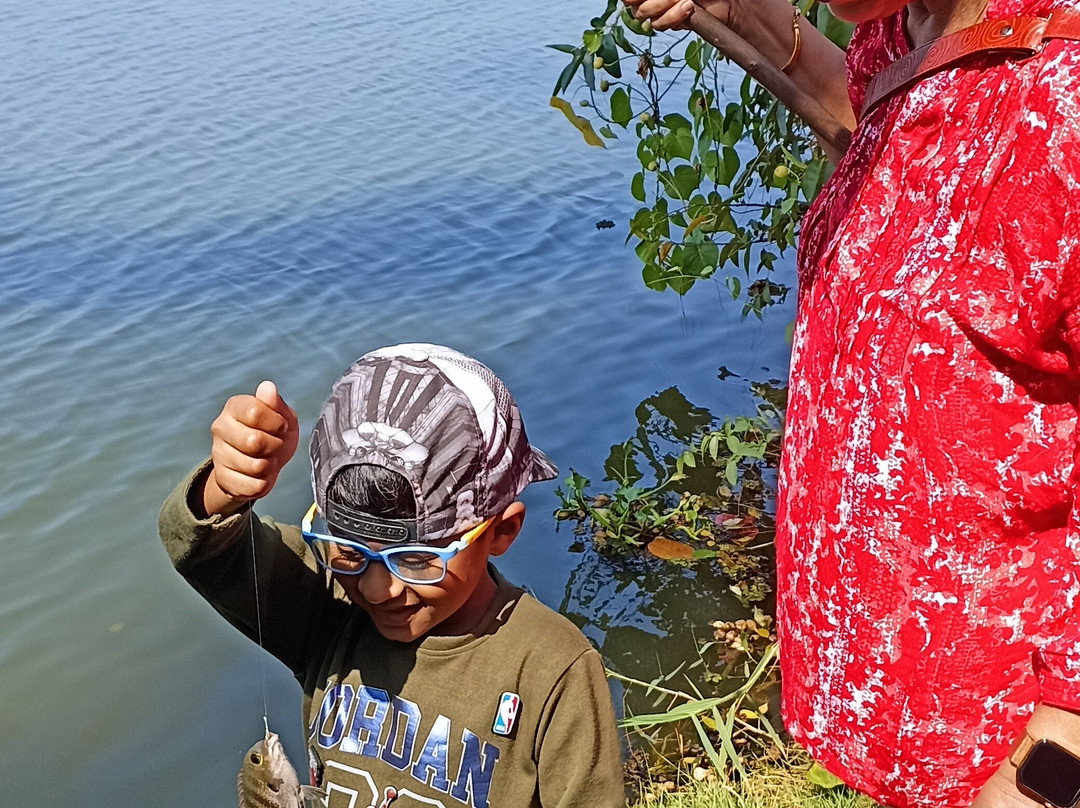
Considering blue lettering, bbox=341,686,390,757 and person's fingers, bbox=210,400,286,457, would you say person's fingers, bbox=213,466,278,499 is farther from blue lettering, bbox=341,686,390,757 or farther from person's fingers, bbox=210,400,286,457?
blue lettering, bbox=341,686,390,757

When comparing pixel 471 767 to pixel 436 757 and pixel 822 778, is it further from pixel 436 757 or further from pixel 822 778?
pixel 822 778

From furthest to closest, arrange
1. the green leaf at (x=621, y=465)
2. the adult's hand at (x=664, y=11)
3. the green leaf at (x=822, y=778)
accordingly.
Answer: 1. the green leaf at (x=621, y=465)
2. the green leaf at (x=822, y=778)
3. the adult's hand at (x=664, y=11)

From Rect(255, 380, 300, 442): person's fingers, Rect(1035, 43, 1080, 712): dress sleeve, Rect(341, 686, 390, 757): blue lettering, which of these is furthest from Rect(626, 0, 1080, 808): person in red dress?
Rect(255, 380, 300, 442): person's fingers

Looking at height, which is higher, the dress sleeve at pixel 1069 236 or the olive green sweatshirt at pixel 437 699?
the dress sleeve at pixel 1069 236

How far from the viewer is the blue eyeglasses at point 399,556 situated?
1.66 m

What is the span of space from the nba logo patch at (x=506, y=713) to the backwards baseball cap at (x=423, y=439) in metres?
0.28

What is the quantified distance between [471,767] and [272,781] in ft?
1.02

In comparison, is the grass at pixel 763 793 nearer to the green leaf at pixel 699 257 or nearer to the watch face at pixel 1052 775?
the watch face at pixel 1052 775

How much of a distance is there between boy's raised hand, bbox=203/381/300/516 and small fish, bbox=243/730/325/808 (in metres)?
0.42

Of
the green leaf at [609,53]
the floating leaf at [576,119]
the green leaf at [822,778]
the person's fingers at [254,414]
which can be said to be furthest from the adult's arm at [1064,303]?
the green leaf at [609,53]

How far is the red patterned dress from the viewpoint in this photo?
1.35 m

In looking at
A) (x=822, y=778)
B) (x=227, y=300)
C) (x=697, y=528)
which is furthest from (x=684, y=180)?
(x=227, y=300)

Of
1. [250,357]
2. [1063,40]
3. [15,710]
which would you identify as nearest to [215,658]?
[15,710]

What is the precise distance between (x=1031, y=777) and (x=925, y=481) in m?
0.41
